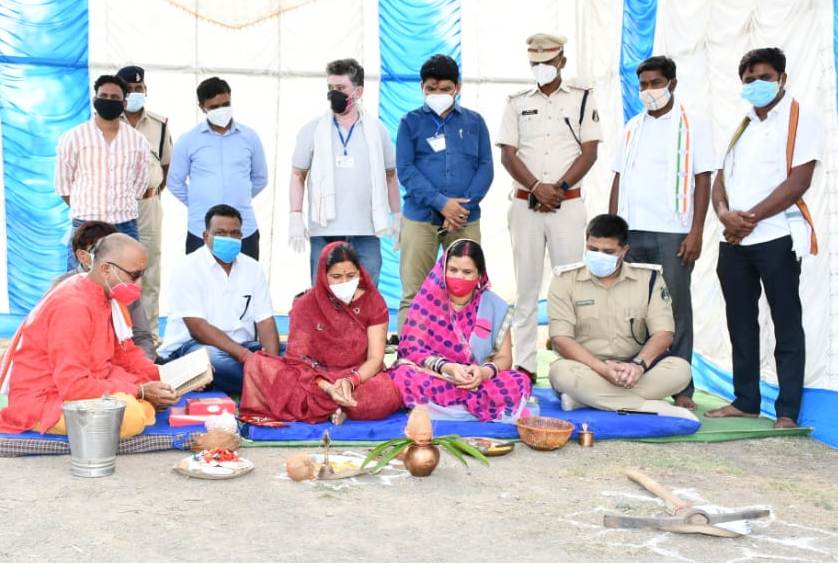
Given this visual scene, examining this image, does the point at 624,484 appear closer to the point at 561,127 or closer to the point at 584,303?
the point at 584,303

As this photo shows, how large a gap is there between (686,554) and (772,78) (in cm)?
251

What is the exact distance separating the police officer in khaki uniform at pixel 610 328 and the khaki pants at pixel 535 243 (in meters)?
0.59

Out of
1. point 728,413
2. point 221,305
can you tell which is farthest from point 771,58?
point 221,305

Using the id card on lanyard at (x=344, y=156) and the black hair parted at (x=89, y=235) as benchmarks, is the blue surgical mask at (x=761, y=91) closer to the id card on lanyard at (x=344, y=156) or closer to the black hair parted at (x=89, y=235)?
the id card on lanyard at (x=344, y=156)

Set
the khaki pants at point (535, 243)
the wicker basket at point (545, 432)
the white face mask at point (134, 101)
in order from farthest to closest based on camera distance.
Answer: the white face mask at point (134, 101) → the khaki pants at point (535, 243) → the wicker basket at point (545, 432)

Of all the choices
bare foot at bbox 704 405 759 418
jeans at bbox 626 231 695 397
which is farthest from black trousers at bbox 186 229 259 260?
bare foot at bbox 704 405 759 418

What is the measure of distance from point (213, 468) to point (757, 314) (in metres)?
2.78

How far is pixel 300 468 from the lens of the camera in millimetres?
3613

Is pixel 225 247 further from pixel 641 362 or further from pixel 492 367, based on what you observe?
pixel 641 362

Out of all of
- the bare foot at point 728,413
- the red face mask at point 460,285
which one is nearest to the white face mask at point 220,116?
the red face mask at point 460,285

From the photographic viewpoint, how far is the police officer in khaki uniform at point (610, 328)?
4.70 m

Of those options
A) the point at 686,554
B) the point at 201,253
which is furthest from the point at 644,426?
the point at 201,253

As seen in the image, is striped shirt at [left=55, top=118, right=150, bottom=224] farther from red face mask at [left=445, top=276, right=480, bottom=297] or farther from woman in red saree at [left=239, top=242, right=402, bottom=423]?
red face mask at [left=445, top=276, right=480, bottom=297]

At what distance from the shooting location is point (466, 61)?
825 cm
